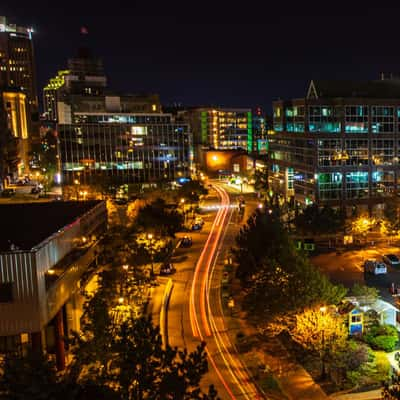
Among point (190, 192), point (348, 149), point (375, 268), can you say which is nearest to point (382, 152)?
point (348, 149)

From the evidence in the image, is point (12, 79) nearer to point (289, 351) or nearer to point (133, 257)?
point (133, 257)

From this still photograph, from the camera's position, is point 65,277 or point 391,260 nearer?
point 65,277

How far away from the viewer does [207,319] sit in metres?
30.8

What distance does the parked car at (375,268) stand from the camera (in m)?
40.0

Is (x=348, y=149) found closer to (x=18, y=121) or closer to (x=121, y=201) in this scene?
(x=121, y=201)

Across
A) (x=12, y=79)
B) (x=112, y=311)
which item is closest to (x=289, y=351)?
(x=112, y=311)

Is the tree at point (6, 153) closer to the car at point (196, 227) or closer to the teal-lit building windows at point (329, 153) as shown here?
the car at point (196, 227)

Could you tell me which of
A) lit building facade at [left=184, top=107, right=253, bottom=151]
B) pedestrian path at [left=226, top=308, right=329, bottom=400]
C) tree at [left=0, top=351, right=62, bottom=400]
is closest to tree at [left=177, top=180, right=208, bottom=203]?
pedestrian path at [left=226, top=308, right=329, bottom=400]

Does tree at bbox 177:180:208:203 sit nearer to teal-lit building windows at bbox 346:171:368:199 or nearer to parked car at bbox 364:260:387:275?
teal-lit building windows at bbox 346:171:368:199

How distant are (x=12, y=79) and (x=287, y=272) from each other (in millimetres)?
165107

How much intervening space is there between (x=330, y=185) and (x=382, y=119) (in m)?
11.0

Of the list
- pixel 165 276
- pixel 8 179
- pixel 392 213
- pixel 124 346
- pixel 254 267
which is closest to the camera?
pixel 124 346

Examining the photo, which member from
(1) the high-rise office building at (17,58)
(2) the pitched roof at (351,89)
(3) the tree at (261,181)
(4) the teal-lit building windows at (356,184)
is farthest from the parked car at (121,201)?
(1) the high-rise office building at (17,58)

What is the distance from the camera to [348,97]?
213ft
